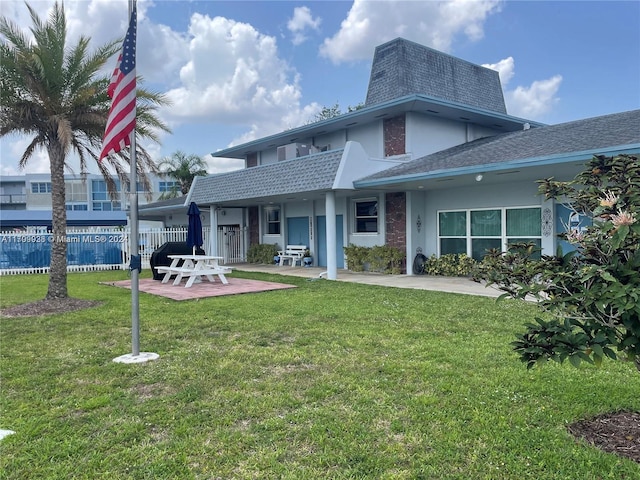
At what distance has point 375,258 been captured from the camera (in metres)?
16.2

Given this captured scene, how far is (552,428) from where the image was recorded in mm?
3553

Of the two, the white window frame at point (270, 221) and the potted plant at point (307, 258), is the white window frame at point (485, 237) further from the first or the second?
→ the white window frame at point (270, 221)

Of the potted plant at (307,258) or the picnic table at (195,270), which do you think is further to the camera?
the potted plant at (307,258)

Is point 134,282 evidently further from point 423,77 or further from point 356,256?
point 423,77

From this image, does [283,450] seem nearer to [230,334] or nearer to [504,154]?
[230,334]

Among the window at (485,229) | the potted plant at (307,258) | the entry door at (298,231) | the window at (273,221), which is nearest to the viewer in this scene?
the window at (485,229)

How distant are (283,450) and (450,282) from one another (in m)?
10.5

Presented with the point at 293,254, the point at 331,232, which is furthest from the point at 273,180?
the point at 293,254

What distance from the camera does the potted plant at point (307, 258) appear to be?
19203 millimetres

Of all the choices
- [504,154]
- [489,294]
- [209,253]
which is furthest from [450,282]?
[209,253]

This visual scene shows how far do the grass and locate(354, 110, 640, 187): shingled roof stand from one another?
15.6 feet

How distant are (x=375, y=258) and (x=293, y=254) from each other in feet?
15.6

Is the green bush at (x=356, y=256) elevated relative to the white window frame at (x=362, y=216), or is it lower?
lower

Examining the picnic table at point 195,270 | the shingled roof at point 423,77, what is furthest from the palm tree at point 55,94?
the shingled roof at point 423,77
